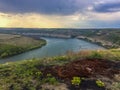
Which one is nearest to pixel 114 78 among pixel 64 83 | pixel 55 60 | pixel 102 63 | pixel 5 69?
pixel 102 63

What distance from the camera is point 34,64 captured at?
18312 mm

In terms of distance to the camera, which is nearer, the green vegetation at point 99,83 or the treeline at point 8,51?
the green vegetation at point 99,83

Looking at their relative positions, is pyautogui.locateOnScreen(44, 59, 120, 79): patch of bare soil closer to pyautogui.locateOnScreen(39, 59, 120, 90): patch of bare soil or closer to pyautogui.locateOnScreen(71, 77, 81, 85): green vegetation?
pyautogui.locateOnScreen(39, 59, 120, 90): patch of bare soil

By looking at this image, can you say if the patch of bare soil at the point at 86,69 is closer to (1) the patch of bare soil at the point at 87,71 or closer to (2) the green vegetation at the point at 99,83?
(1) the patch of bare soil at the point at 87,71

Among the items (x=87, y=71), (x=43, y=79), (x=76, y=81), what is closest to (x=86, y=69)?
(x=87, y=71)

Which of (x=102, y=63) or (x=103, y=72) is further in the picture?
(x=102, y=63)

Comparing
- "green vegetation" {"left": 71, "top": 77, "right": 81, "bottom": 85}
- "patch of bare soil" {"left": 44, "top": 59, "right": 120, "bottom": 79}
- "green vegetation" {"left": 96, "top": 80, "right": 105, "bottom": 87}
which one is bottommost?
"green vegetation" {"left": 96, "top": 80, "right": 105, "bottom": 87}

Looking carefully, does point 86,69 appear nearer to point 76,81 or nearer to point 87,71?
point 87,71

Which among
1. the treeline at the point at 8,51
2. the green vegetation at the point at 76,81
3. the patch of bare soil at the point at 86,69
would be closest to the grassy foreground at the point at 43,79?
the green vegetation at the point at 76,81

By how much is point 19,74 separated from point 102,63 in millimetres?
5985

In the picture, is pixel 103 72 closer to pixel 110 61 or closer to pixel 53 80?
pixel 110 61

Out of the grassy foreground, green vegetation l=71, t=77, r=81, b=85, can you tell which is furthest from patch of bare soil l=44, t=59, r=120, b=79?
green vegetation l=71, t=77, r=81, b=85

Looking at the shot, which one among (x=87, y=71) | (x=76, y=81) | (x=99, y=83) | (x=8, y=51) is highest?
(x=87, y=71)

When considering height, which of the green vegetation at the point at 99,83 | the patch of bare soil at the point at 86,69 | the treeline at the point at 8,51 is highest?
the patch of bare soil at the point at 86,69
